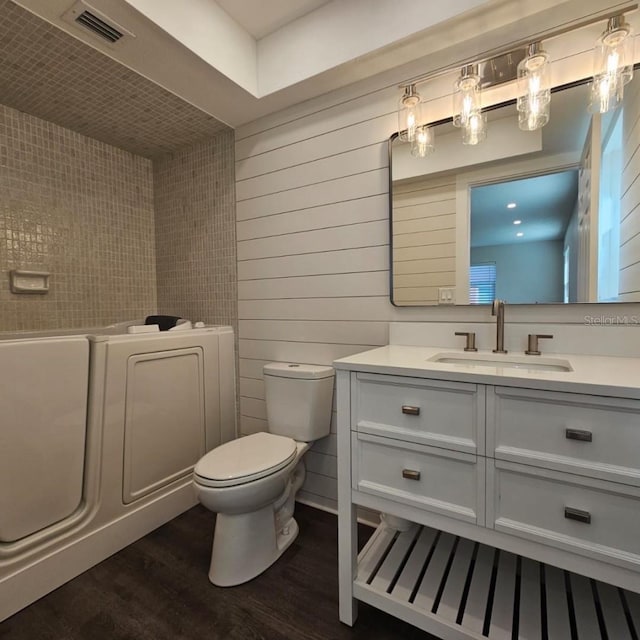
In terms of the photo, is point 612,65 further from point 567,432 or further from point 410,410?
point 410,410

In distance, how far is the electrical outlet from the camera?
158 cm

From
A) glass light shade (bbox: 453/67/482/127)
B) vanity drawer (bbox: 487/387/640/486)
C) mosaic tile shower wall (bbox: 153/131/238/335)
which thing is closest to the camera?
vanity drawer (bbox: 487/387/640/486)

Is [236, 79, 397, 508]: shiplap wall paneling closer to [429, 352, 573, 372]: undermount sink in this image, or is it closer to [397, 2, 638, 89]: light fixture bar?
[397, 2, 638, 89]: light fixture bar

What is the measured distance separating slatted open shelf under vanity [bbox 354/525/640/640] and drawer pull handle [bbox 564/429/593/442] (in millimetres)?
657

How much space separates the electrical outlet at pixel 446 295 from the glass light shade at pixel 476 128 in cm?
62

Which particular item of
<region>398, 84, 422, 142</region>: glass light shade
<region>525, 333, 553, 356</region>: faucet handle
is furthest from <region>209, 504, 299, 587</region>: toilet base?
<region>398, 84, 422, 142</region>: glass light shade

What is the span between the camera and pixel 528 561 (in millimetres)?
1378

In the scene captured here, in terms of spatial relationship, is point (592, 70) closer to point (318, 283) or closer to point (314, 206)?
point (314, 206)

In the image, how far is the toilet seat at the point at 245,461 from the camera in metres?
1.37

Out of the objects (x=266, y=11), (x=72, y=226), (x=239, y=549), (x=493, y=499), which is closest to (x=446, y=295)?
(x=493, y=499)

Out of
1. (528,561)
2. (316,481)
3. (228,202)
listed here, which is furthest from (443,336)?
(228,202)

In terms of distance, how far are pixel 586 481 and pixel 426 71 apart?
5.55 feet

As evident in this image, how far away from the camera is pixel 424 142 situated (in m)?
1.62

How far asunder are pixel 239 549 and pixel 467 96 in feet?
6.80
